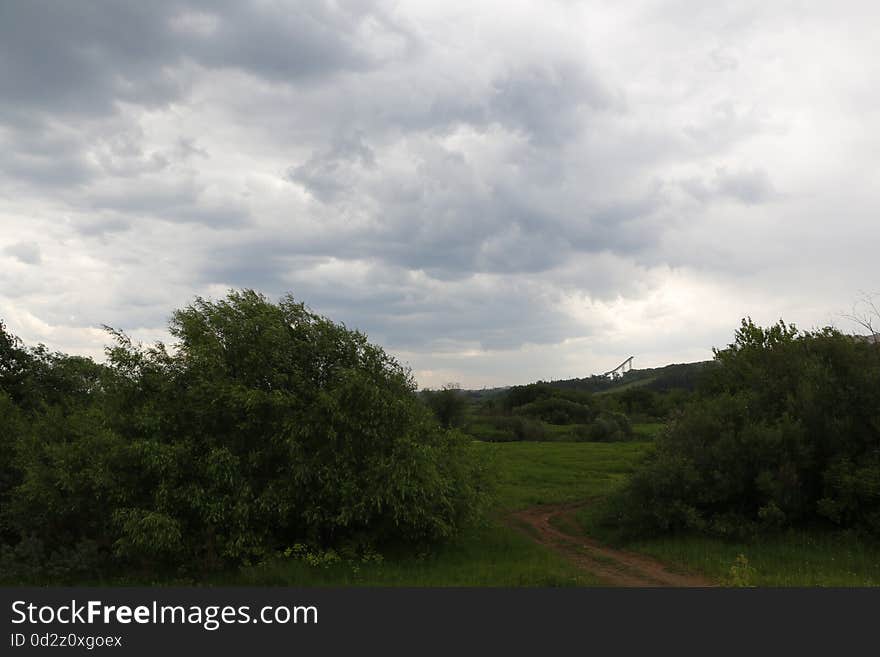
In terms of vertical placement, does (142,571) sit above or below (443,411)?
below

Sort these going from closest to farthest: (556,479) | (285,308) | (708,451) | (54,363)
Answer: (285,308), (708,451), (54,363), (556,479)

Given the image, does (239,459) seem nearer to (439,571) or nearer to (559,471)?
(439,571)

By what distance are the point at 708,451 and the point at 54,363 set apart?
30729 mm

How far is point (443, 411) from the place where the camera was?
194 feet

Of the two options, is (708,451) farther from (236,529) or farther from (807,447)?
(236,529)

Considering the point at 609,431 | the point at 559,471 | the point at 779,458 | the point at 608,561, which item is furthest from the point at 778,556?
the point at 609,431

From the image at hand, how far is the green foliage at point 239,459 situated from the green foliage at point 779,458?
23.0 ft

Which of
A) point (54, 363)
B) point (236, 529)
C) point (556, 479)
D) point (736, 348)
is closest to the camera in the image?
point (236, 529)

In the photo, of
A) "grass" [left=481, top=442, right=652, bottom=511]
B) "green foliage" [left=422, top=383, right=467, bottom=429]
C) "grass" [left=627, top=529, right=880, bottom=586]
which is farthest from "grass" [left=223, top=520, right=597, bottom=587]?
"green foliage" [left=422, top=383, right=467, bottom=429]

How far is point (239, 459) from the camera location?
17.6 m

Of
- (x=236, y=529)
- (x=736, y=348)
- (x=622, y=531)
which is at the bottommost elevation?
(x=622, y=531)

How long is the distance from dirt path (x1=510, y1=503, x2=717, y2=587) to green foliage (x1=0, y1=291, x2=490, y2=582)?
3716 millimetres

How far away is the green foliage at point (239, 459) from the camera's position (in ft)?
57.0

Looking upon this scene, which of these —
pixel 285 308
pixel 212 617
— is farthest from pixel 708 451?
pixel 212 617
